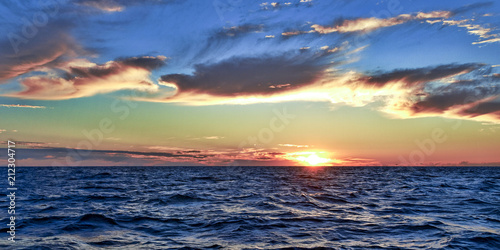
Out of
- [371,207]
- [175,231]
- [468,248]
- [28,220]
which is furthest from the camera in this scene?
[371,207]

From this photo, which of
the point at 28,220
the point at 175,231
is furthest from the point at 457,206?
the point at 28,220

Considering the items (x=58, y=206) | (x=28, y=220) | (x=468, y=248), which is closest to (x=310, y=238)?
(x=468, y=248)

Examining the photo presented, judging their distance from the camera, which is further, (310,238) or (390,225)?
(390,225)

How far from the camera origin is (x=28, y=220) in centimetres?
1738

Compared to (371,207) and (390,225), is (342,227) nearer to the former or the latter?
(390,225)

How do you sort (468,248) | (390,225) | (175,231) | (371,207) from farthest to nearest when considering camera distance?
1. (371,207)
2. (390,225)
3. (175,231)
4. (468,248)

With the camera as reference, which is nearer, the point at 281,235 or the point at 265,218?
the point at 281,235

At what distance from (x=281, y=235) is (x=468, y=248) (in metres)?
A: 7.30

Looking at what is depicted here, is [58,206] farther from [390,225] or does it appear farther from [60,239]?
[390,225]

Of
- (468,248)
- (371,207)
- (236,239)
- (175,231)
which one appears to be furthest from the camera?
(371,207)

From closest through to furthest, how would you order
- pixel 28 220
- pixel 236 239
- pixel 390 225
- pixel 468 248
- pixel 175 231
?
1. pixel 468 248
2. pixel 236 239
3. pixel 175 231
4. pixel 390 225
5. pixel 28 220

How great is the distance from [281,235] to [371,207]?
35.6 feet

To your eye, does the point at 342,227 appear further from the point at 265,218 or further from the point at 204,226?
the point at 204,226

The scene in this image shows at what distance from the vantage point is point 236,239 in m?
13.4
